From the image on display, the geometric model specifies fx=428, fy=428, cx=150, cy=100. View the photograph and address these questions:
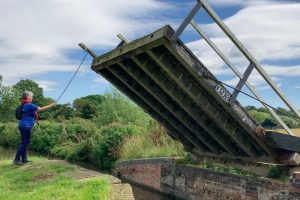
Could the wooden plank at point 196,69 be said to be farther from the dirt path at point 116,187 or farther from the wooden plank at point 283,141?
the dirt path at point 116,187

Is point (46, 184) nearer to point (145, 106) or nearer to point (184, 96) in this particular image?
point (184, 96)

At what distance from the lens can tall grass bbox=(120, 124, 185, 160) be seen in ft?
48.4

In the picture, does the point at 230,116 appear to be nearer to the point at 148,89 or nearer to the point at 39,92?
the point at 148,89

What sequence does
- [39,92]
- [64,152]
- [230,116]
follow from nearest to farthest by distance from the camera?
[230,116], [64,152], [39,92]

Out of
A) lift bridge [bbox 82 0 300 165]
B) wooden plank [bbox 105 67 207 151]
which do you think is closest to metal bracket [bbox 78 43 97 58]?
lift bridge [bbox 82 0 300 165]

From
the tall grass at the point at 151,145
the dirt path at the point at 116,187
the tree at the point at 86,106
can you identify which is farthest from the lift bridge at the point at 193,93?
the tree at the point at 86,106

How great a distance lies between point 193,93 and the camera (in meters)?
8.90

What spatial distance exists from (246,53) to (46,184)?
181 inches

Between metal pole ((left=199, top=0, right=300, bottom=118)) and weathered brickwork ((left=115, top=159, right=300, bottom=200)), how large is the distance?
4.88ft

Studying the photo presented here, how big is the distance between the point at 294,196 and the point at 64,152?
1599cm

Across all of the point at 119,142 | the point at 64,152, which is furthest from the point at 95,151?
the point at 64,152

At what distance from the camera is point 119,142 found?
59.2 feet

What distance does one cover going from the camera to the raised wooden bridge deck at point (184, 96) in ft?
27.0

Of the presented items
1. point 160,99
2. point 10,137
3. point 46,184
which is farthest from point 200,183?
point 10,137
